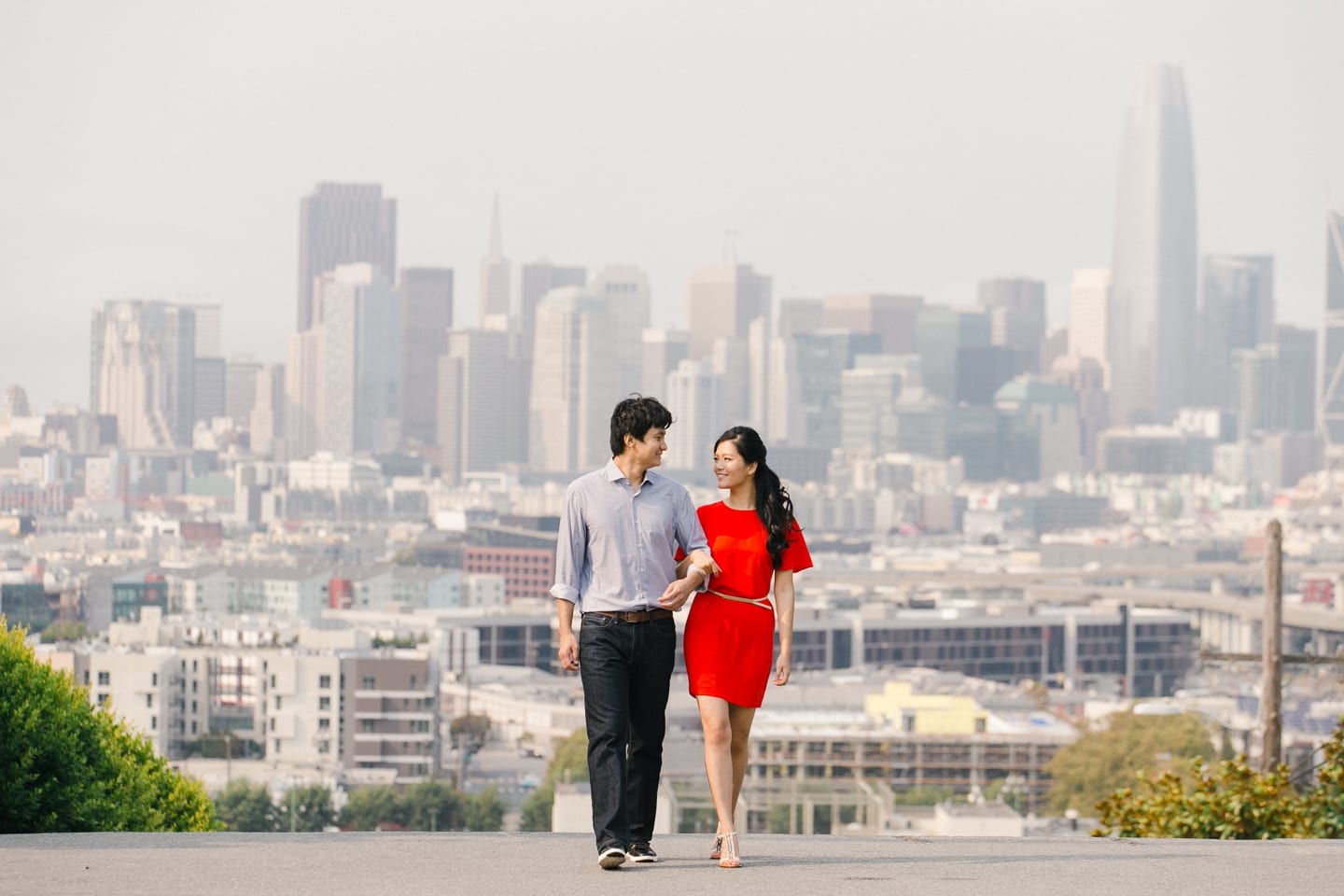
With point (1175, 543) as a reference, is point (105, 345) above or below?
above

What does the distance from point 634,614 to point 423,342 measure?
172 m

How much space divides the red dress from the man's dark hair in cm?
32

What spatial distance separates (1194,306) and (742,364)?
4213 cm

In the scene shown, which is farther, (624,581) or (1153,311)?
(1153,311)

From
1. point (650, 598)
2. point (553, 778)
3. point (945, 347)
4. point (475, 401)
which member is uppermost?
point (945, 347)

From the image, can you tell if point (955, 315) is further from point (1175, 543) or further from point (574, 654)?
point (574, 654)

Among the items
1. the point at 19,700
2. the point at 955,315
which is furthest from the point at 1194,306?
the point at 19,700

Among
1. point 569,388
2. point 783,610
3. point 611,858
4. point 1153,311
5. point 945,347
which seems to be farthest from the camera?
point 1153,311

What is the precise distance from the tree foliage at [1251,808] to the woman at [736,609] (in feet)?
8.58

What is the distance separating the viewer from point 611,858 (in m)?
5.43

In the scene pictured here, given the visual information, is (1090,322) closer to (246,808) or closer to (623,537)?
(246,808)

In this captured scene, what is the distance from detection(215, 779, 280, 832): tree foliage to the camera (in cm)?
3916

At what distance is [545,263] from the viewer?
19675cm

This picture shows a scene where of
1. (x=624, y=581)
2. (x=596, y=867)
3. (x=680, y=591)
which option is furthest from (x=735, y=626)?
(x=596, y=867)
